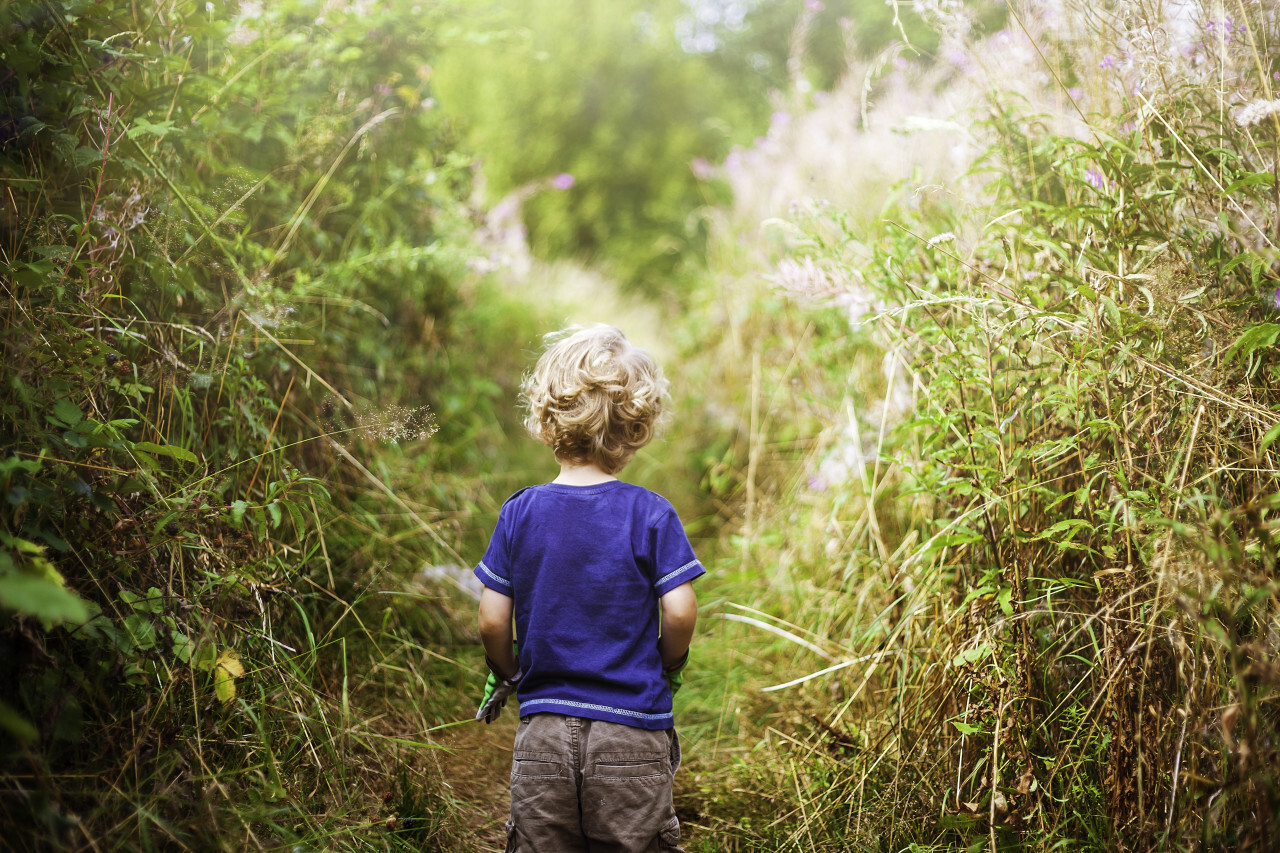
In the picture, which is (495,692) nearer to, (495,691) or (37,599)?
(495,691)

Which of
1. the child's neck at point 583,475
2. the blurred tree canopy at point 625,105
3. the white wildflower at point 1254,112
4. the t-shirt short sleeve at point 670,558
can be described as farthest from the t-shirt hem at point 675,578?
the blurred tree canopy at point 625,105

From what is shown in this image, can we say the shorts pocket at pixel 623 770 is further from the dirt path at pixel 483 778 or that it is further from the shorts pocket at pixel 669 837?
the dirt path at pixel 483 778

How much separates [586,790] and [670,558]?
0.47m

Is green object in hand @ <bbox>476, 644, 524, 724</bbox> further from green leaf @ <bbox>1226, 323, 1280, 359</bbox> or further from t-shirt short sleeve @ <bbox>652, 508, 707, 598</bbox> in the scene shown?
green leaf @ <bbox>1226, 323, 1280, 359</bbox>

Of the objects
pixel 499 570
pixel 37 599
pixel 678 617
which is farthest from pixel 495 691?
pixel 37 599

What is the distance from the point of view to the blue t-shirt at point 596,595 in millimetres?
1502

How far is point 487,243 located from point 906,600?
9.45 ft

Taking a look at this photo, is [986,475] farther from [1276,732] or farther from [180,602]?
[180,602]

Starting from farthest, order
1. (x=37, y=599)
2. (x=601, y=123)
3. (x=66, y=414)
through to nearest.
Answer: (x=601, y=123), (x=66, y=414), (x=37, y=599)

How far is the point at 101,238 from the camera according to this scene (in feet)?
5.42

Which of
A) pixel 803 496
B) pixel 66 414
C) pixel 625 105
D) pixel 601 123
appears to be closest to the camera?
pixel 66 414

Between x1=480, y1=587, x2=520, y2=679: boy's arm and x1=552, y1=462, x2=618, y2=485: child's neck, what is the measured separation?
27cm

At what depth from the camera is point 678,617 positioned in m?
1.54

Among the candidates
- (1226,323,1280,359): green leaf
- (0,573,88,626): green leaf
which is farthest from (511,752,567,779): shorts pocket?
(1226,323,1280,359): green leaf
